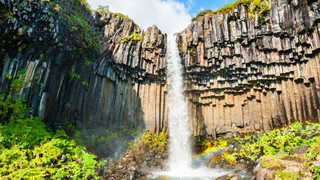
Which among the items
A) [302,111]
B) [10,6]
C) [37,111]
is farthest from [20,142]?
[302,111]

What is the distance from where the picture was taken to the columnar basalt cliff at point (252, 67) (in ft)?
46.3

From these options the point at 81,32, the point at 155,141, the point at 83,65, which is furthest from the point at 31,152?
the point at 155,141

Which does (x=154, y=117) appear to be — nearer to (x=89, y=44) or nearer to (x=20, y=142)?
(x=89, y=44)

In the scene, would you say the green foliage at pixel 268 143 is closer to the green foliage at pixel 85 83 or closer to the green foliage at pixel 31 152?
the green foliage at pixel 31 152

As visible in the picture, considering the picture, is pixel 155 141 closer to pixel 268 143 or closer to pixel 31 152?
pixel 268 143

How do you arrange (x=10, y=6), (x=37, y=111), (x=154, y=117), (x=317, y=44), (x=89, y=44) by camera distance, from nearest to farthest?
(x=10, y=6) < (x=37, y=111) < (x=317, y=44) < (x=89, y=44) < (x=154, y=117)

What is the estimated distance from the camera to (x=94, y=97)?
14914 mm

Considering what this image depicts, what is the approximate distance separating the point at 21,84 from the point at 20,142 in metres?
3.29

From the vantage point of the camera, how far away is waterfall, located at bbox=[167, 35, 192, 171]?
1702 centimetres

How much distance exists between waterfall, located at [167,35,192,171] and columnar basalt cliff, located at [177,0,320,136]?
25.1 inches

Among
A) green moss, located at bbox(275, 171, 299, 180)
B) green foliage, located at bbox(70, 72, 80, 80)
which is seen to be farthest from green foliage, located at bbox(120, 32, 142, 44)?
green moss, located at bbox(275, 171, 299, 180)

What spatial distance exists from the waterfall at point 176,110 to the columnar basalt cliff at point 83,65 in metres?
0.73

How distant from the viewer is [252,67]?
51.5 ft

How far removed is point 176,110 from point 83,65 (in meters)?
8.50
